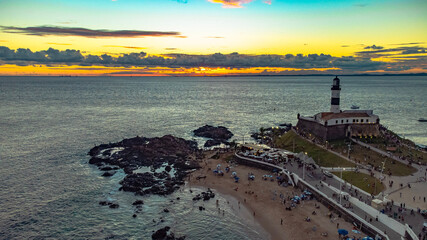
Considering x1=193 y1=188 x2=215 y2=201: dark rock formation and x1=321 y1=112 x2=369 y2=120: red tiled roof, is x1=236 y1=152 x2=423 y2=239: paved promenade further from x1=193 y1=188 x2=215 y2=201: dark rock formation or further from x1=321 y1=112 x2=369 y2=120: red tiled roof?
x1=193 y1=188 x2=215 y2=201: dark rock formation

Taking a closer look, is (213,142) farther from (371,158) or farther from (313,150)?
(371,158)

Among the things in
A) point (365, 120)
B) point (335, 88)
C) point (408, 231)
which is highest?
point (335, 88)

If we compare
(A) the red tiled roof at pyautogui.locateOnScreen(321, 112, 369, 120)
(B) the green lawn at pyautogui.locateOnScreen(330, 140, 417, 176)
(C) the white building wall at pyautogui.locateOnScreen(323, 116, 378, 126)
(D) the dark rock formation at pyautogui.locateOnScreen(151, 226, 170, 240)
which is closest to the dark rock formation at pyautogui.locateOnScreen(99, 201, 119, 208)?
(D) the dark rock formation at pyautogui.locateOnScreen(151, 226, 170, 240)

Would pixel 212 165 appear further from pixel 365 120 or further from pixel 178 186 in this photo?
pixel 365 120

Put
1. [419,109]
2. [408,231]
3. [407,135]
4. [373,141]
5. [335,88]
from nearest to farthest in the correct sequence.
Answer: [408,231] → [373,141] → [335,88] → [407,135] → [419,109]

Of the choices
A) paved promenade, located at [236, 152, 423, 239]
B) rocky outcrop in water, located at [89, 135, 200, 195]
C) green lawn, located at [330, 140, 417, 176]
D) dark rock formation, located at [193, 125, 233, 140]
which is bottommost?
rocky outcrop in water, located at [89, 135, 200, 195]

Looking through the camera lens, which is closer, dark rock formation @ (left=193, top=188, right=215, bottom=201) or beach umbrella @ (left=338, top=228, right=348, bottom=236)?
beach umbrella @ (left=338, top=228, right=348, bottom=236)

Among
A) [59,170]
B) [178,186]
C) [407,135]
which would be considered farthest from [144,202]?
[407,135]
